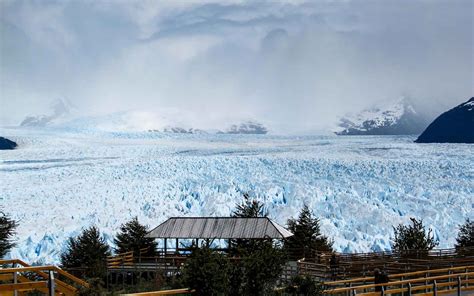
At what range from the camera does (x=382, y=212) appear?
2330 inches

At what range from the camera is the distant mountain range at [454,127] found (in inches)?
3418

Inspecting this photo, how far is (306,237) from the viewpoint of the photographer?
5278 cm

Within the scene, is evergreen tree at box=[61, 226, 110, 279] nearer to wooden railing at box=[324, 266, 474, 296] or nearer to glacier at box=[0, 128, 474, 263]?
glacier at box=[0, 128, 474, 263]

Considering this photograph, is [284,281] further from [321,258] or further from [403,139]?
[403,139]

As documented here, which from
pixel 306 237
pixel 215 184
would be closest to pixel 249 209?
pixel 215 184

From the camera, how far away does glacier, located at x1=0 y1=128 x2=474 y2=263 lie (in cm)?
5734

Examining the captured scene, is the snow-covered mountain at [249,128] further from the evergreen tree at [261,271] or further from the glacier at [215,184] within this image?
the evergreen tree at [261,271]

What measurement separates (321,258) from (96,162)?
1720 inches

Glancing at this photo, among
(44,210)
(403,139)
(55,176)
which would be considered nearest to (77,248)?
(44,210)

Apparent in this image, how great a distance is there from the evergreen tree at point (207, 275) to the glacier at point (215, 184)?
3580 centimetres

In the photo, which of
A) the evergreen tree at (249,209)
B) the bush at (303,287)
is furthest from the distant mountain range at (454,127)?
the bush at (303,287)

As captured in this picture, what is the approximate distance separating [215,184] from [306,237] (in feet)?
42.7

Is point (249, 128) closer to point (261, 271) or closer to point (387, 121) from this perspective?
point (387, 121)

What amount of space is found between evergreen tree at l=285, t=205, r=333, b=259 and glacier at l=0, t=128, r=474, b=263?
1726 millimetres
